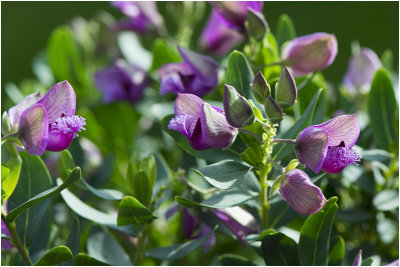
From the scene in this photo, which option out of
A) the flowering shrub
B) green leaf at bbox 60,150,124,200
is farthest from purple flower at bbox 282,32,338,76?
green leaf at bbox 60,150,124,200

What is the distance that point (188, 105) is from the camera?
0.54 meters

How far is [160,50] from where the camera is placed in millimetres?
833

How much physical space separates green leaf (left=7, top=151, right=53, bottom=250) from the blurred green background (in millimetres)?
1322

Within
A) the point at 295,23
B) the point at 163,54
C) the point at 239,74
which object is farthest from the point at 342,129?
the point at 295,23

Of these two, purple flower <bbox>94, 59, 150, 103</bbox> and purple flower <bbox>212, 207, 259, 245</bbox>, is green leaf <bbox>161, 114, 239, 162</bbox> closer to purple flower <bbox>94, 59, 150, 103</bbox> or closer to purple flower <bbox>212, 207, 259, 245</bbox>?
purple flower <bbox>212, 207, 259, 245</bbox>

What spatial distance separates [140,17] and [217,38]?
0.42 ft

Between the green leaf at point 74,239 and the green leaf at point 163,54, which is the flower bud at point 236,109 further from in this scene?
the green leaf at point 163,54

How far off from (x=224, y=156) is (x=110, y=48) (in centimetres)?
49

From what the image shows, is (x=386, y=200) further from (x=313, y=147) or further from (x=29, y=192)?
(x=29, y=192)

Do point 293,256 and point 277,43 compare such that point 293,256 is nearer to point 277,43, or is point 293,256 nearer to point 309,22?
point 277,43

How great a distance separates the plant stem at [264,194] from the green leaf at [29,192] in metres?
0.21

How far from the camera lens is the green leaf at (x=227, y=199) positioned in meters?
0.55

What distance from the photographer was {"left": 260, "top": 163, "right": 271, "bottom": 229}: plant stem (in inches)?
22.6

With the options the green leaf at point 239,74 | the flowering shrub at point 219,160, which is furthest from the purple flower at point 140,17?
the green leaf at point 239,74
